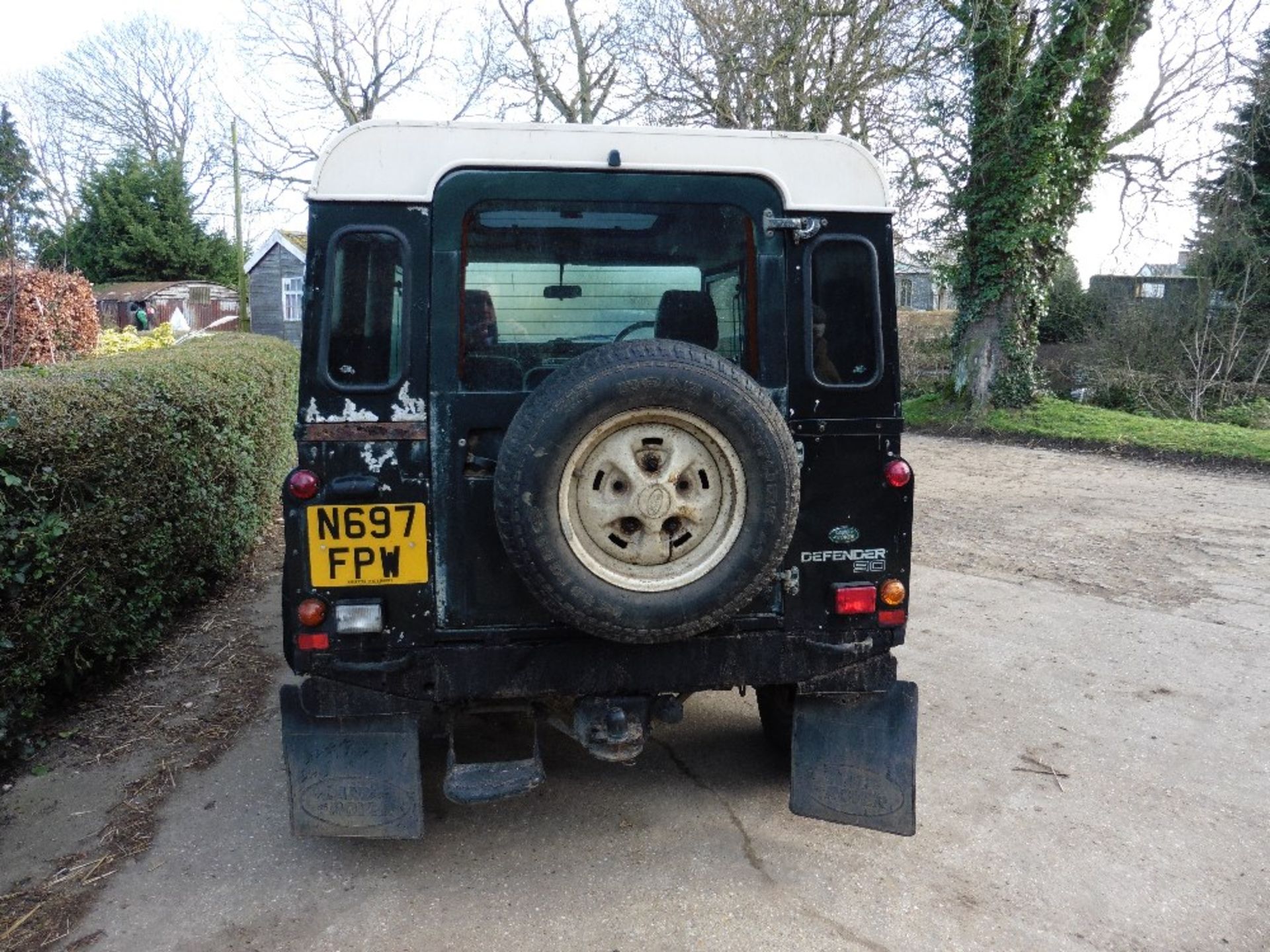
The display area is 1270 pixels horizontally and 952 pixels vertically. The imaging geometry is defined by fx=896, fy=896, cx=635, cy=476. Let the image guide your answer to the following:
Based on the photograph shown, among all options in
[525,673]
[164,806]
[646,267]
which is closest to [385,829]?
[525,673]

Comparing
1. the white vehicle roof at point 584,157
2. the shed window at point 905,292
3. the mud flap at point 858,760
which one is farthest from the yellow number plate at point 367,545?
the shed window at point 905,292

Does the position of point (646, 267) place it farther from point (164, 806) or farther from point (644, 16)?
point (644, 16)

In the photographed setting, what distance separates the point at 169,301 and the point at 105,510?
34482 millimetres

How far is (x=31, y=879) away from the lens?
3.13 meters

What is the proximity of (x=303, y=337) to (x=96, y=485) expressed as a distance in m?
2.06

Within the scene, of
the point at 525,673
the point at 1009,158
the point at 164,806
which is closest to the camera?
the point at 525,673

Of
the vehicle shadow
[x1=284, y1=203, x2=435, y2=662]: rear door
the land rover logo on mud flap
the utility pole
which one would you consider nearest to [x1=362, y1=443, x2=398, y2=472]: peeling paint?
[x1=284, y1=203, x2=435, y2=662]: rear door

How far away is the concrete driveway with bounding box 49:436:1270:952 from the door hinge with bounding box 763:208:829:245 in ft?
7.43

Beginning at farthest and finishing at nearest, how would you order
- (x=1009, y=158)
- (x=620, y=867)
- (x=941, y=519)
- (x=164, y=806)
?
1. (x=1009, y=158)
2. (x=941, y=519)
3. (x=164, y=806)
4. (x=620, y=867)

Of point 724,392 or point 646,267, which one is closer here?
point 724,392

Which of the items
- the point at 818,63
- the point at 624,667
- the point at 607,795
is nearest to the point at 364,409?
the point at 624,667

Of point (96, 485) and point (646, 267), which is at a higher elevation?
point (646, 267)

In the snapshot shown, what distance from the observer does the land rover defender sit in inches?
108

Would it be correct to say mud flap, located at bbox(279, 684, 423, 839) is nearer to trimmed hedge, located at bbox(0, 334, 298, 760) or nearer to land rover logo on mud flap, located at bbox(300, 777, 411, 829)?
land rover logo on mud flap, located at bbox(300, 777, 411, 829)
